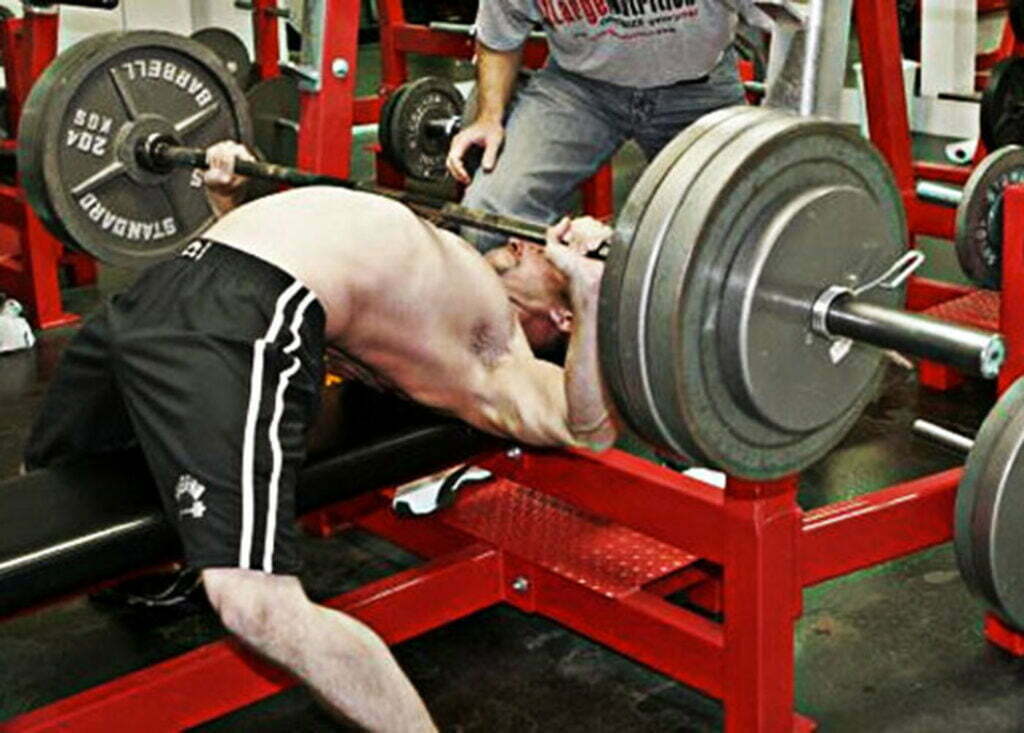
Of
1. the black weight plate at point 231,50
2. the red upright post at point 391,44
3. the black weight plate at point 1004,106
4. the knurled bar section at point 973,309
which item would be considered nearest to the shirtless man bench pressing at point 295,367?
the knurled bar section at point 973,309

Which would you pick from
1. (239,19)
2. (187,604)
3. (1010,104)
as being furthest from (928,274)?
(239,19)

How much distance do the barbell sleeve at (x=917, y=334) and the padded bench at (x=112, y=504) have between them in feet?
2.52

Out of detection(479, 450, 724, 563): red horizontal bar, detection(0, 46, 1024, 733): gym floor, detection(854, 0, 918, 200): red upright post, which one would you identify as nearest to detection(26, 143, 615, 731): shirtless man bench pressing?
detection(479, 450, 724, 563): red horizontal bar

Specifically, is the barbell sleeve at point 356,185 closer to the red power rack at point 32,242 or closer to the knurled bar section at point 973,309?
the red power rack at point 32,242

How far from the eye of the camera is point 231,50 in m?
5.70

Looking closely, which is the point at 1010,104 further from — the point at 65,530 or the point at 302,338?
the point at 65,530

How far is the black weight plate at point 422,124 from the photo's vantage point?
15.1ft

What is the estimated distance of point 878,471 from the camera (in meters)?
3.28

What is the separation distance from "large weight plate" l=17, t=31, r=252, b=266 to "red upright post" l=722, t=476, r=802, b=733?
1.47 meters

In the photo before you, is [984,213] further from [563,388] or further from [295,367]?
[295,367]

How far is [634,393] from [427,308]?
60cm

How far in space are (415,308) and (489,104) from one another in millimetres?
955

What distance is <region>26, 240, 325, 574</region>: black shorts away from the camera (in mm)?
1898

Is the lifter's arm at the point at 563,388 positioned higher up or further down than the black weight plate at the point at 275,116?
higher up
